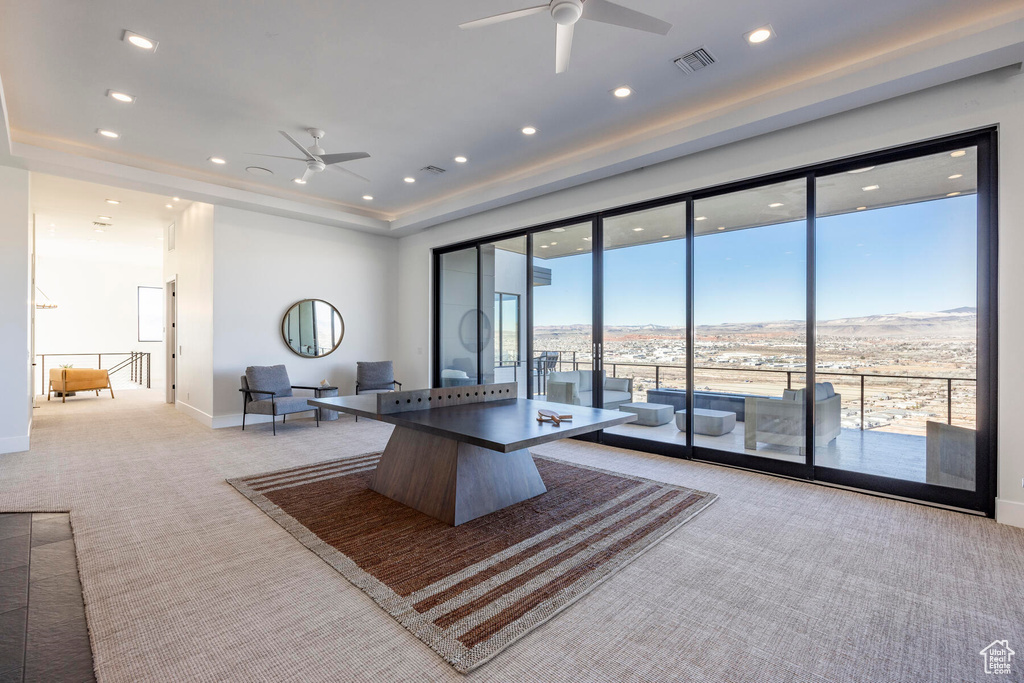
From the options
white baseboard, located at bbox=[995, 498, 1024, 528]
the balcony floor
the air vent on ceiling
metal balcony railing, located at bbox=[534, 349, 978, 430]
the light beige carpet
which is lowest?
the light beige carpet

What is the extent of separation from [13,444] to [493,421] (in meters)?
5.43

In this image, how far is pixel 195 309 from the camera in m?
6.89

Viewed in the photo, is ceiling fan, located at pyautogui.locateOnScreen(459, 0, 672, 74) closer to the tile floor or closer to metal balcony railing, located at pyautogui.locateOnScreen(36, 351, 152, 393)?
the tile floor

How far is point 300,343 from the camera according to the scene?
23.4 feet

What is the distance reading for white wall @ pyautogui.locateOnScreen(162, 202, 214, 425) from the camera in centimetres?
640

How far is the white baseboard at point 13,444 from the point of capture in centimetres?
486

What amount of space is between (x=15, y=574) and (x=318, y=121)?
392 cm

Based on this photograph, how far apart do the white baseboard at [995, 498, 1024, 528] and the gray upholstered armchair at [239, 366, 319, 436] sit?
633 centimetres

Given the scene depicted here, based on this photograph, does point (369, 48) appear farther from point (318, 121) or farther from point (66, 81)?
point (66, 81)

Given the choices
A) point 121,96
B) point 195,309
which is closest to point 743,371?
point 121,96

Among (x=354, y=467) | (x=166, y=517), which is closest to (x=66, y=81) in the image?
(x=166, y=517)

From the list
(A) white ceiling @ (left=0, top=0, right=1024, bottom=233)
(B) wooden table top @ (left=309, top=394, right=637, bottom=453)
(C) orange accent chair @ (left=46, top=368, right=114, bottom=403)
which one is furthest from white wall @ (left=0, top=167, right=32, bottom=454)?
(C) orange accent chair @ (left=46, top=368, right=114, bottom=403)

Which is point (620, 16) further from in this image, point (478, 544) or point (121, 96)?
point (121, 96)

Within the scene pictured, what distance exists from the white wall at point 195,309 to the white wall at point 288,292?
18 centimetres
